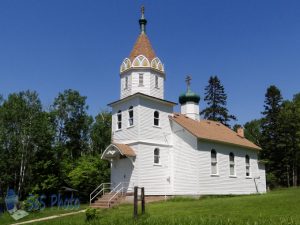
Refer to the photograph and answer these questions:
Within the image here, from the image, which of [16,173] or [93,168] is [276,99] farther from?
[16,173]

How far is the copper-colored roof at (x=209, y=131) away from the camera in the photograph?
2864 cm

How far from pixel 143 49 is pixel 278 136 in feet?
111

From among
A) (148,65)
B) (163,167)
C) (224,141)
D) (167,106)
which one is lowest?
(163,167)

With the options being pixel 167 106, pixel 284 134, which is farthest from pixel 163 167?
pixel 284 134

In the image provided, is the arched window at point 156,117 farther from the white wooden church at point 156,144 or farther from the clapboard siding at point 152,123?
the clapboard siding at point 152,123

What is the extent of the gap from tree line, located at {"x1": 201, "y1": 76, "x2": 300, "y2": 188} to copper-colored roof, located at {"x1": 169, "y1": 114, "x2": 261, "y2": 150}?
20.8 metres

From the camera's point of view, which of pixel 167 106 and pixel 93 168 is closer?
pixel 167 106

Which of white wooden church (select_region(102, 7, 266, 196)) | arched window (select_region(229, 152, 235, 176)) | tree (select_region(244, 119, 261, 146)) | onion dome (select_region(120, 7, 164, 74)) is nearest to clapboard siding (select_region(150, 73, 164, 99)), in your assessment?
white wooden church (select_region(102, 7, 266, 196))

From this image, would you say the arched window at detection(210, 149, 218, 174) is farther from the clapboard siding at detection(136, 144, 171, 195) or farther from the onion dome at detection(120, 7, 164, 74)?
the onion dome at detection(120, 7, 164, 74)

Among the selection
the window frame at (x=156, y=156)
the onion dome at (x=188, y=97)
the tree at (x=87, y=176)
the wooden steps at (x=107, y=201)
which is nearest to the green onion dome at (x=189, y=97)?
the onion dome at (x=188, y=97)

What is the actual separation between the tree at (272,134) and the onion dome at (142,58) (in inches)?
1269

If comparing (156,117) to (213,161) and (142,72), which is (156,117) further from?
(213,161)

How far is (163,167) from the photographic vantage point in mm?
27766

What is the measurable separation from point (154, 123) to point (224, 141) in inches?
234
